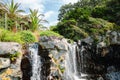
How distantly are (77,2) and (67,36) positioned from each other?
21570mm

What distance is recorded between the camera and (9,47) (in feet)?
54.7

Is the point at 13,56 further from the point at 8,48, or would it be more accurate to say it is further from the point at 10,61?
the point at 8,48

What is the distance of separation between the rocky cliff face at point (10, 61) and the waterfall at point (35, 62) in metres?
1.43

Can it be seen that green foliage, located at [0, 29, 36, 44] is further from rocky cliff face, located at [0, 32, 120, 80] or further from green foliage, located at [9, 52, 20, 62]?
green foliage, located at [9, 52, 20, 62]

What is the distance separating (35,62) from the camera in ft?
60.5

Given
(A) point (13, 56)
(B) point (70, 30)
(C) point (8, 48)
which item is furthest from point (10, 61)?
(B) point (70, 30)

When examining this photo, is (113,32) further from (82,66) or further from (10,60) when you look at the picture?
(10,60)

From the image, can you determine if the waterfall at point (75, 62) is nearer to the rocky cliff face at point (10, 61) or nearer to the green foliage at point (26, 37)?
the green foliage at point (26, 37)

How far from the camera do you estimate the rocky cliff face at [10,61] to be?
16.2 meters

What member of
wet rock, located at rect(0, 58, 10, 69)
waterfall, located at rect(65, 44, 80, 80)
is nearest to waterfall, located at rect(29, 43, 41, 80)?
wet rock, located at rect(0, 58, 10, 69)

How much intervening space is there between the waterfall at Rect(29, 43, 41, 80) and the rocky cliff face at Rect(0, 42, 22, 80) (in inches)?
56.4

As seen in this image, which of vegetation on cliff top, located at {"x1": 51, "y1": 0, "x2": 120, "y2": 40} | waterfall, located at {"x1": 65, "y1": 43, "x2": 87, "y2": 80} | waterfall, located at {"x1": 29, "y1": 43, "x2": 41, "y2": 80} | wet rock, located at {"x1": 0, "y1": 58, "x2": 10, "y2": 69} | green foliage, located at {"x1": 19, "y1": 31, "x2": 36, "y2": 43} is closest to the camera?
wet rock, located at {"x1": 0, "y1": 58, "x2": 10, "y2": 69}

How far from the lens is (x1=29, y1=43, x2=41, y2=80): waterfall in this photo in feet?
59.7

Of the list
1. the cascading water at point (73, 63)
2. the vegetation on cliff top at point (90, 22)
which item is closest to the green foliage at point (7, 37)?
the cascading water at point (73, 63)
